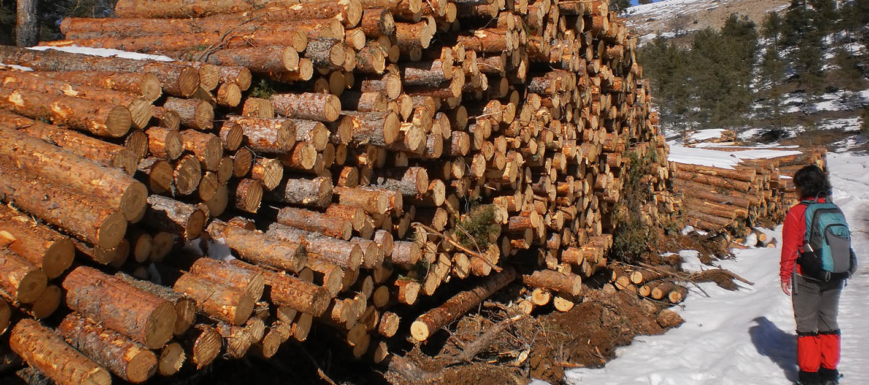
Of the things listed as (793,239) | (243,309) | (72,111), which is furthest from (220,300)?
(793,239)

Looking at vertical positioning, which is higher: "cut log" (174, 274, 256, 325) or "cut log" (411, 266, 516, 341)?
"cut log" (174, 274, 256, 325)

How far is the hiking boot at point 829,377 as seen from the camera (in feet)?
16.8

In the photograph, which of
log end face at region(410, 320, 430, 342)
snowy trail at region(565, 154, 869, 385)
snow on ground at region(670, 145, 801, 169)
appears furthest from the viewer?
snow on ground at region(670, 145, 801, 169)

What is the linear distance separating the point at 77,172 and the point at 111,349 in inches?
44.2

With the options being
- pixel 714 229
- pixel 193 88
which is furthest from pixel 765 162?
pixel 193 88

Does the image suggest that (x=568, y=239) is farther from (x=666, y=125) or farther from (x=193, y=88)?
(x=666, y=125)

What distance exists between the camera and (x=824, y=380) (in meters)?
5.12

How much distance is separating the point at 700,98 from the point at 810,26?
1662cm

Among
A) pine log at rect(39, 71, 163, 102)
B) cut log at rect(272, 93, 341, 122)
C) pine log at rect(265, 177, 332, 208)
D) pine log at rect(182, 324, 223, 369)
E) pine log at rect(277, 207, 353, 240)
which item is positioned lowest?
pine log at rect(182, 324, 223, 369)

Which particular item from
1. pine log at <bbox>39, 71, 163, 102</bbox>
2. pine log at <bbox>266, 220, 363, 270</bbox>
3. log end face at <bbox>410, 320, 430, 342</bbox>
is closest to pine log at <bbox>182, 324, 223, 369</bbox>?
pine log at <bbox>266, 220, 363, 270</bbox>

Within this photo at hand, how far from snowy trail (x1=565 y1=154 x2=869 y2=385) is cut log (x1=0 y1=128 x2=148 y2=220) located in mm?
4403

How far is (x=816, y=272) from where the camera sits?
514 centimetres

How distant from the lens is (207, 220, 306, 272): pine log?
3924 mm

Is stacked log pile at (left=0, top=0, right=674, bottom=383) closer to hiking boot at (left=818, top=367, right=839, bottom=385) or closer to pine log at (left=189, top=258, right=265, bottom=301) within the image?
pine log at (left=189, top=258, right=265, bottom=301)
